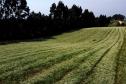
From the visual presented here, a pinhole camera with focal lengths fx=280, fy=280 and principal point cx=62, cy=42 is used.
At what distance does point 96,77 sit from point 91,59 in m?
6.87

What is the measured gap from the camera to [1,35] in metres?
65.9

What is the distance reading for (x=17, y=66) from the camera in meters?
20.5

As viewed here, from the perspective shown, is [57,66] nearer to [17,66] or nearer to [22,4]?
[17,66]

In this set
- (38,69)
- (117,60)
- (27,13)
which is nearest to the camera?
(38,69)

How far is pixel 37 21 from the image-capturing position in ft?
263

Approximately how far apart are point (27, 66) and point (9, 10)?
75.7m

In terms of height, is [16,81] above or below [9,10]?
below

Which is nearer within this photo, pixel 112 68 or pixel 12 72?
pixel 12 72

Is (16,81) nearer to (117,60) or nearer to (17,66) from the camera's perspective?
(17,66)

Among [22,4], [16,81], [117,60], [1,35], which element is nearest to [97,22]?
[22,4]

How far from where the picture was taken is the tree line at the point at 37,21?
7256cm

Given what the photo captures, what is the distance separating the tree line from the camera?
238 feet

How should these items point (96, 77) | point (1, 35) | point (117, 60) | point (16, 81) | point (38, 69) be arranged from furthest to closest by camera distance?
point (1, 35) < point (117, 60) < point (38, 69) < point (96, 77) < point (16, 81)

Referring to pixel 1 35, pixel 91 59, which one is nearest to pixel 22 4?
pixel 1 35
